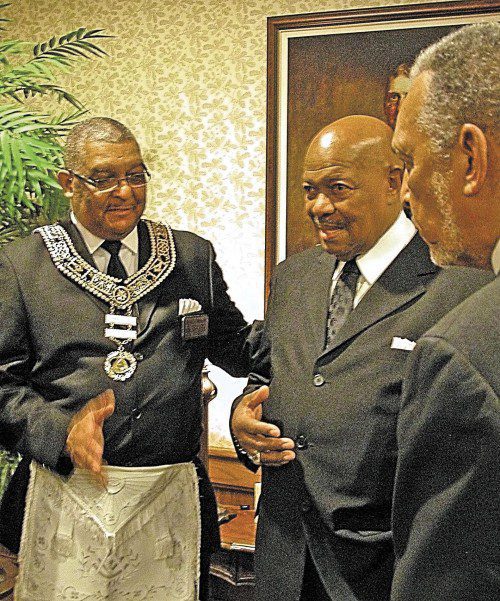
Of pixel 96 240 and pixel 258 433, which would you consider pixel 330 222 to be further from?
pixel 96 240

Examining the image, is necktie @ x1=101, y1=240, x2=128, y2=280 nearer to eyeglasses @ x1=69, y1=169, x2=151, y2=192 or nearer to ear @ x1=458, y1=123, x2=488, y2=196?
eyeglasses @ x1=69, y1=169, x2=151, y2=192

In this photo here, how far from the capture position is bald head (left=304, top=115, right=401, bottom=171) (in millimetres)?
1968

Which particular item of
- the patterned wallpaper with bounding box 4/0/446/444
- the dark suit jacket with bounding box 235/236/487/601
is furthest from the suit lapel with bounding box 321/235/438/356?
the patterned wallpaper with bounding box 4/0/446/444

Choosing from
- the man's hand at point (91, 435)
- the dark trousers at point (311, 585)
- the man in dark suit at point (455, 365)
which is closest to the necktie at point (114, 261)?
the man's hand at point (91, 435)

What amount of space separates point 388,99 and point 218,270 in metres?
1.39

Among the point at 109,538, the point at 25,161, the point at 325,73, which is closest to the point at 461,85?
the point at 109,538

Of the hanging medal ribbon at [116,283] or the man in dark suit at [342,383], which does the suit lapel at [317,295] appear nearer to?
the man in dark suit at [342,383]

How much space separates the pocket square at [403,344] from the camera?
6.05 ft

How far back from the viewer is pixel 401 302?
1.90m

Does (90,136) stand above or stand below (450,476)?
above

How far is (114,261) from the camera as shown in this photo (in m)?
2.35

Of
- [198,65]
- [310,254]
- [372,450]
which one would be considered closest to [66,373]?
[310,254]

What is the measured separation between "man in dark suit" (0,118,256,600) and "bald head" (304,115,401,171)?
54 cm

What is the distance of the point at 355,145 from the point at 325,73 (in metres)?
1.72
